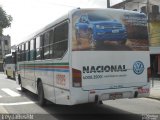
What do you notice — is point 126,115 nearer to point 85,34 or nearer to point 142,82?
point 142,82

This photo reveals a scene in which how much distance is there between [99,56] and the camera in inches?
405

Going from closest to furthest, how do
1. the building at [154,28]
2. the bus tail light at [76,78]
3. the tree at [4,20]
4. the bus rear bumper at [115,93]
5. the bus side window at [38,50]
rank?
the bus tail light at [76,78], the bus rear bumper at [115,93], the bus side window at [38,50], the tree at [4,20], the building at [154,28]

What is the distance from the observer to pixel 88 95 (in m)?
10.1

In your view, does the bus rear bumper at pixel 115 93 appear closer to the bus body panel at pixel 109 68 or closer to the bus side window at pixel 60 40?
the bus body panel at pixel 109 68

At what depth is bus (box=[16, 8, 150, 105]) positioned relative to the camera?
10.1m

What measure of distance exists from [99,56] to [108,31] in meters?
0.77

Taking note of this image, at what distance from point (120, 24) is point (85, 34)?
1165mm

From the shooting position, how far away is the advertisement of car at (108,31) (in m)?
10.2

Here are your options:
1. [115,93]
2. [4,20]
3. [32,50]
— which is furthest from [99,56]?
[4,20]

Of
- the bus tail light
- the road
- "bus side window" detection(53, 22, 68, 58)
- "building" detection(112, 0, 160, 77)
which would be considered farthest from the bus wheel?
"building" detection(112, 0, 160, 77)

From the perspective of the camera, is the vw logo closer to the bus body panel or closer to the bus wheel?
the bus body panel

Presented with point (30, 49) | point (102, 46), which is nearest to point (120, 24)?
point (102, 46)

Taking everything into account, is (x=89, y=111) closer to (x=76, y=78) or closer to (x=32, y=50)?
(x=76, y=78)

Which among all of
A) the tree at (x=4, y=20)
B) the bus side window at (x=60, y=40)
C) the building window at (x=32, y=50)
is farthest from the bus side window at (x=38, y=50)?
the tree at (x=4, y=20)
